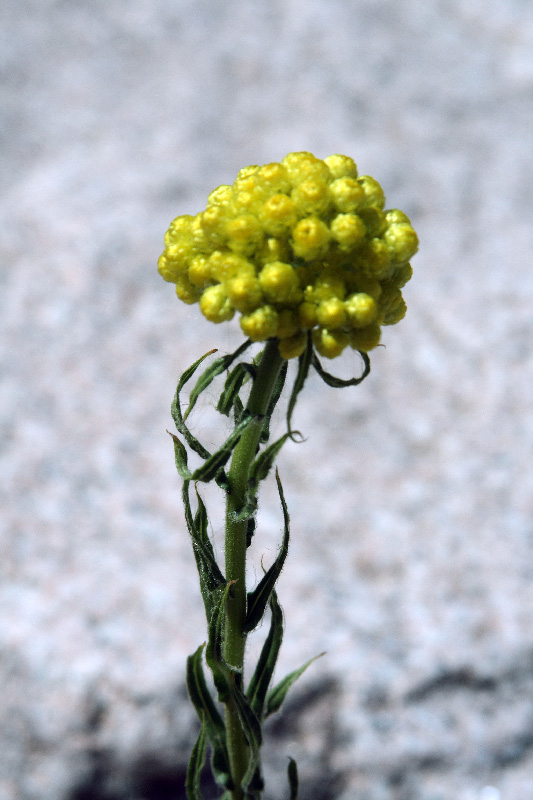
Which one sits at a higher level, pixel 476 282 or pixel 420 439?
pixel 476 282

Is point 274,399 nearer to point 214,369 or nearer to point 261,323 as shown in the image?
point 214,369

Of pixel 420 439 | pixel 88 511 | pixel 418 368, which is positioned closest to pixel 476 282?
pixel 418 368

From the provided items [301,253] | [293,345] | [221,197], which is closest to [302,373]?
[293,345]

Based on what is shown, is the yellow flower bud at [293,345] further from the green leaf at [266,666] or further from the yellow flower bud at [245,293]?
the green leaf at [266,666]

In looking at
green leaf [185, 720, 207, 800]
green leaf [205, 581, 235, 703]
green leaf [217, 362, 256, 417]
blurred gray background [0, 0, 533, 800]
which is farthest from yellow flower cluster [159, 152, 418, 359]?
green leaf [185, 720, 207, 800]

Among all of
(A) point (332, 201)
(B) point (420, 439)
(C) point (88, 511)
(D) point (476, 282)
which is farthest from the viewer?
(D) point (476, 282)

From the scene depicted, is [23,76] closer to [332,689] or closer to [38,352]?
[38,352]

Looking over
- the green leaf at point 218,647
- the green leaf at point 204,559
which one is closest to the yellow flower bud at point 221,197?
the green leaf at point 204,559

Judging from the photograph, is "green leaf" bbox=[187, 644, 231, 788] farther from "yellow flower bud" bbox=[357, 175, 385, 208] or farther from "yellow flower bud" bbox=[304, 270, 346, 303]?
"yellow flower bud" bbox=[357, 175, 385, 208]
